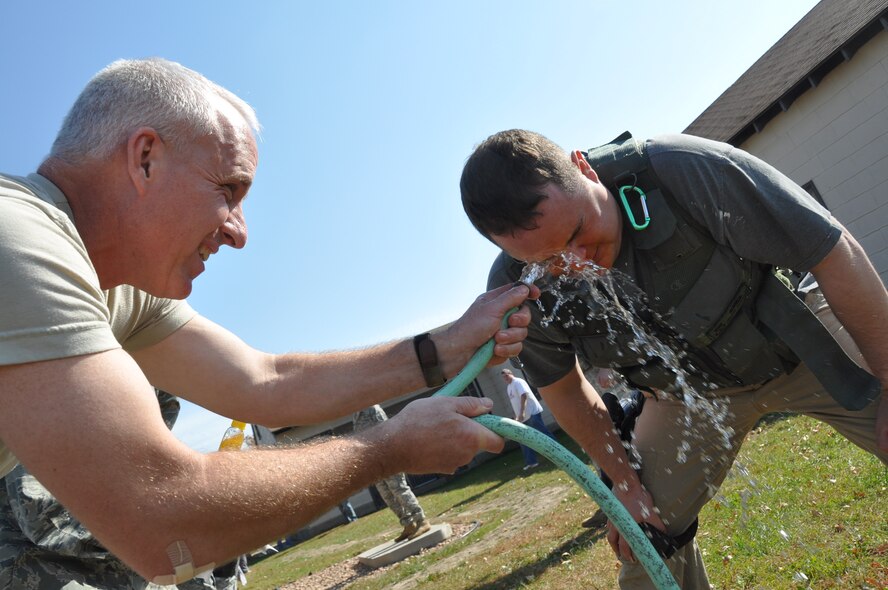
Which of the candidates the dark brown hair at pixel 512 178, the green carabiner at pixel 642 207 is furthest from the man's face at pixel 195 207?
the green carabiner at pixel 642 207

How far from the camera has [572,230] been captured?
125 inches

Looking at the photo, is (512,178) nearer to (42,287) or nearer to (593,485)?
(593,485)

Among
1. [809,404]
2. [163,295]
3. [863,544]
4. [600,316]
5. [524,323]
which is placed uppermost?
[163,295]

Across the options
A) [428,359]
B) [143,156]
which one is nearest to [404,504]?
[428,359]

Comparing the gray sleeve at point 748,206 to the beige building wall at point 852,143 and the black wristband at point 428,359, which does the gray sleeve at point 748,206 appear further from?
the beige building wall at point 852,143

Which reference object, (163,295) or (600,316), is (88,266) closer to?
(163,295)

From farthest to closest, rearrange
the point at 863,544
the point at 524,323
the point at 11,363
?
the point at 863,544 < the point at 524,323 < the point at 11,363

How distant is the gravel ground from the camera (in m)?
10.0

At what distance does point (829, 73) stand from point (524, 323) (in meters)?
12.4

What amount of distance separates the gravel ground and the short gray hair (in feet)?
26.4

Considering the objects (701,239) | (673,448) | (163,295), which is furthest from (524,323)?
(163,295)

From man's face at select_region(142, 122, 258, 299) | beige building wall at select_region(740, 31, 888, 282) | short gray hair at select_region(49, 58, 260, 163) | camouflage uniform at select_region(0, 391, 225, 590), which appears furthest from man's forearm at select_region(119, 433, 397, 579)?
beige building wall at select_region(740, 31, 888, 282)

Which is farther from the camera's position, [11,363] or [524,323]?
[524,323]

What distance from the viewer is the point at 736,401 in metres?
3.64
